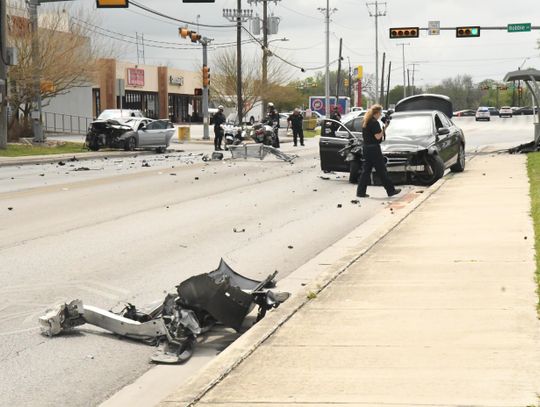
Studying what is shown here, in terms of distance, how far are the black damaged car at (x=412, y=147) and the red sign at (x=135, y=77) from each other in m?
67.5

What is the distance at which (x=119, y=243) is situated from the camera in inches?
500

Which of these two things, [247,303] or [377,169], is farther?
[377,169]

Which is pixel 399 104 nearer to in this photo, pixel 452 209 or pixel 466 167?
pixel 466 167

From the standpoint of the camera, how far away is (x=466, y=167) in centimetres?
2614

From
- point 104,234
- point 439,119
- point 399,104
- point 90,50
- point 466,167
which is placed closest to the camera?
point 104,234

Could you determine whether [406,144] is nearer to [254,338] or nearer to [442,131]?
[442,131]

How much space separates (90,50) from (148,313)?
160 ft

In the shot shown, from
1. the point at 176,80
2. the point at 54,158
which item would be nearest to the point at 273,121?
the point at 54,158

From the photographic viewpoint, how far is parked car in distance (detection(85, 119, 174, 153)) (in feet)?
131

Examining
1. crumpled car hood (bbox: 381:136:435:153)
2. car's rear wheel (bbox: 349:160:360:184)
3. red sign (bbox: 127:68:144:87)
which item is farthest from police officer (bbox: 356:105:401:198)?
red sign (bbox: 127:68:144:87)

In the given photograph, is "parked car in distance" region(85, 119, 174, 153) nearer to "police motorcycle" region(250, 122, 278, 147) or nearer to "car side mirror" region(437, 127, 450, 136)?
"police motorcycle" region(250, 122, 278, 147)

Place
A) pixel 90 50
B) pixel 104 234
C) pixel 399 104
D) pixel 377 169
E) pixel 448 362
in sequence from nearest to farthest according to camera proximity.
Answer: pixel 448 362 → pixel 104 234 → pixel 377 169 → pixel 399 104 → pixel 90 50

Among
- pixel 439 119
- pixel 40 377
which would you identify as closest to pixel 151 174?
pixel 439 119

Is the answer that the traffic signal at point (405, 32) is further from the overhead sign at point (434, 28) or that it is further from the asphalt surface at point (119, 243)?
the asphalt surface at point (119, 243)
